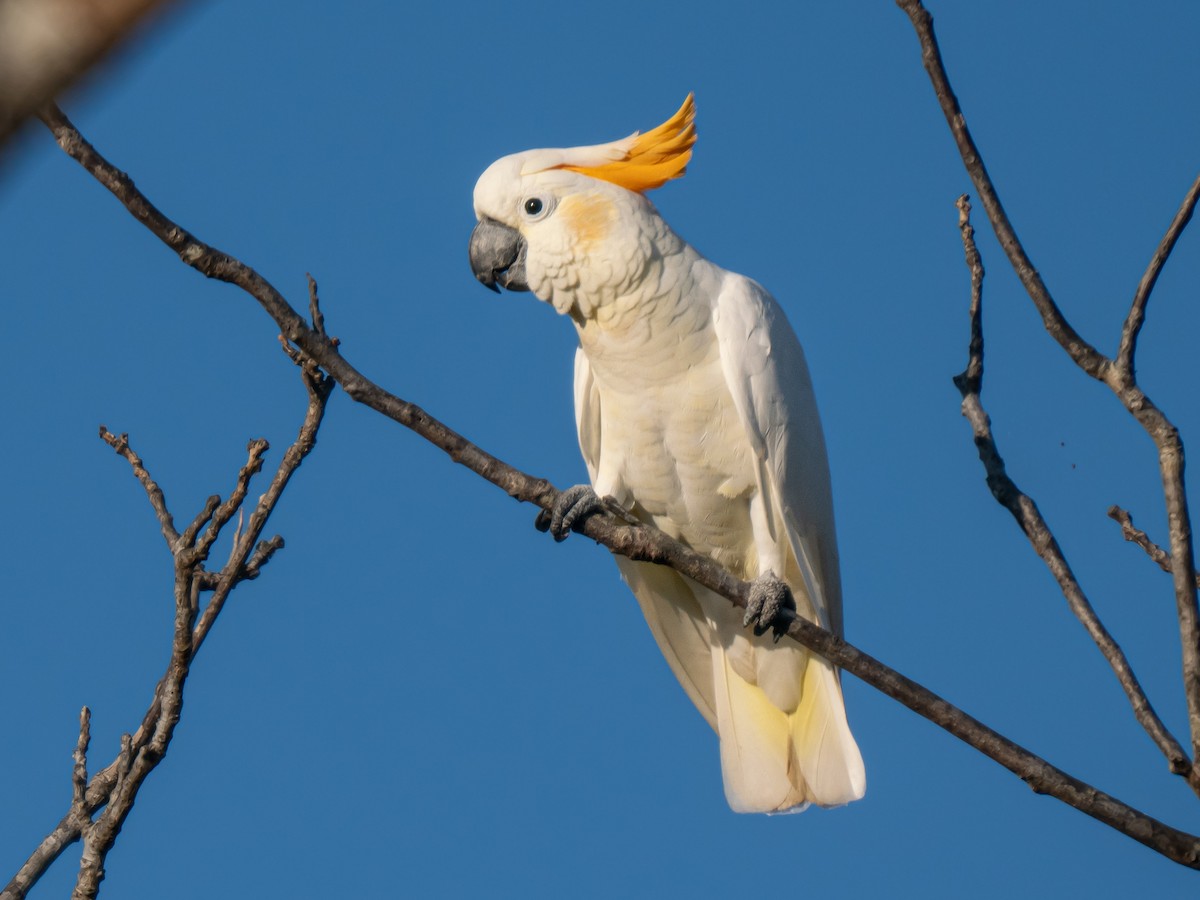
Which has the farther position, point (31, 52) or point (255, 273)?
point (255, 273)

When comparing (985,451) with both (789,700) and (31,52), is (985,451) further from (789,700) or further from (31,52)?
(31,52)

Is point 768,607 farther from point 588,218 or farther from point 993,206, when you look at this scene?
point 993,206

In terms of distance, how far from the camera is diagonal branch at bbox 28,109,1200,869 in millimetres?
2855

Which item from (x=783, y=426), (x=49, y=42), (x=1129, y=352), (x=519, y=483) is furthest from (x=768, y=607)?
(x=49, y=42)

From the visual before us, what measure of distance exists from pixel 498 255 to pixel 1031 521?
2052 millimetres

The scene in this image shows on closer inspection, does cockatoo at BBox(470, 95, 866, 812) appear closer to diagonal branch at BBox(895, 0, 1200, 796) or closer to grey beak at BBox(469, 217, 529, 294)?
grey beak at BBox(469, 217, 529, 294)

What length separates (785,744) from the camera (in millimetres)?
4902

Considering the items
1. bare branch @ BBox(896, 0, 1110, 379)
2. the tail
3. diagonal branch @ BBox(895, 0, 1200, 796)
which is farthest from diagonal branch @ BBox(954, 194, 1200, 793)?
the tail

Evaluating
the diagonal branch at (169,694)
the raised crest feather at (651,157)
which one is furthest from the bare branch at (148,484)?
the raised crest feather at (651,157)

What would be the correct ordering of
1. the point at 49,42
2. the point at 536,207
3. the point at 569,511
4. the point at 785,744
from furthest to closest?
the point at 785,744 → the point at 536,207 → the point at 569,511 → the point at 49,42

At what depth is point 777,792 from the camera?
4.82m

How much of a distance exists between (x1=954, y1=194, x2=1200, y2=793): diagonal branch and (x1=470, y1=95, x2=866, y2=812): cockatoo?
0.83m

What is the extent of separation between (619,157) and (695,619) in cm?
170

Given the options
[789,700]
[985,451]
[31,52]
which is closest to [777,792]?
[789,700]
